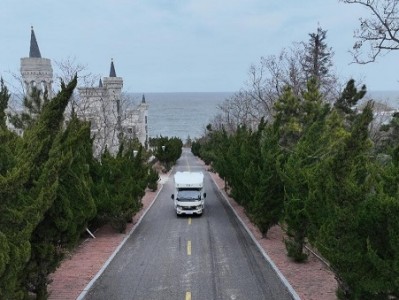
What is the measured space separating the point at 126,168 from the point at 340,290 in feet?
50.7

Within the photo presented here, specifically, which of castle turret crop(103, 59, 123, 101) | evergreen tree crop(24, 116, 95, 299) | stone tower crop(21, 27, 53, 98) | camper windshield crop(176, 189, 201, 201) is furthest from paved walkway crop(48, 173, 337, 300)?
castle turret crop(103, 59, 123, 101)

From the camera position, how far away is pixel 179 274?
14.2 m

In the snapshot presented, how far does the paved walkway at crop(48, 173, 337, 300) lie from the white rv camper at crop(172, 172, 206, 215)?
16.3ft

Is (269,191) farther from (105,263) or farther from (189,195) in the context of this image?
(189,195)

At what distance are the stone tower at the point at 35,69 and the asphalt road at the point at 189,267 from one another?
26.1 metres

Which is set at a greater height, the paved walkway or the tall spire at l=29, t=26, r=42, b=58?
the tall spire at l=29, t=26, r=42, b=58

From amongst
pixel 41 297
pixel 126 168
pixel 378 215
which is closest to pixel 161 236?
pixel 126 168

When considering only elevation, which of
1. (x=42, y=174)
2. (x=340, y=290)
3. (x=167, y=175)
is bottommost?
(x=167, y=175)

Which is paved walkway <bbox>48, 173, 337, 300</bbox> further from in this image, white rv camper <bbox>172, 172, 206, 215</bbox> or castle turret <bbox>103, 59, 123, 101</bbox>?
castle turret <bbox>103, 59, 123, 101</bbox>

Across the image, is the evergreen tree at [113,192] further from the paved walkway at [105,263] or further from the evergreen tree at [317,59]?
the evergreen tree at [317,59]

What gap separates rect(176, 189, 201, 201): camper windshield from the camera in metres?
25.6

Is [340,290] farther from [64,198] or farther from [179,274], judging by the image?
[64,198]

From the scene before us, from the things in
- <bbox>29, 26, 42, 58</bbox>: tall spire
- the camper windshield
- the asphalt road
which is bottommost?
the asphalt road

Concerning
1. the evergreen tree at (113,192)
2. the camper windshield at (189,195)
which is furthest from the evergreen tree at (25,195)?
the camper windshield at (189,195)
